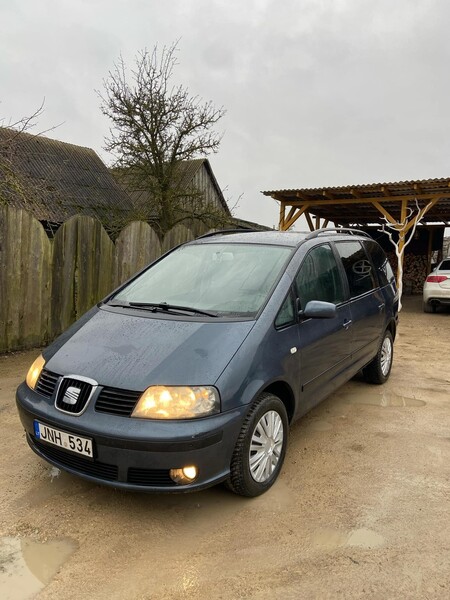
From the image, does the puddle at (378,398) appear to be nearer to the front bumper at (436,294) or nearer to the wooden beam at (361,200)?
the front bumper at (436,294)

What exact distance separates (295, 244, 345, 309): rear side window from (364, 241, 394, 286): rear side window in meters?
1.20

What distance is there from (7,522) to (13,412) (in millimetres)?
1759

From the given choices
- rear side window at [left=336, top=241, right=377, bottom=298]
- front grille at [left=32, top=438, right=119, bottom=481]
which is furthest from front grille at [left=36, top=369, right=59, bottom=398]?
rear side window at [left=336, top=241, right=377, bottom=298]

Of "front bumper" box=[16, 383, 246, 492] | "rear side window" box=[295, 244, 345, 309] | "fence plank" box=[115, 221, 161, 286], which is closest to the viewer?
"front bumper" box=[16, 383, 246, 492]

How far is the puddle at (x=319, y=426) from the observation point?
3.78 metres

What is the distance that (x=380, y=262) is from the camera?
16.9ft

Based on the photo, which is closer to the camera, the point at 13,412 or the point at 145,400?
the point at 145,400

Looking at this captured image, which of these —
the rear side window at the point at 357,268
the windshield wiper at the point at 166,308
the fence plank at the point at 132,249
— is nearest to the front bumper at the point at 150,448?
the windshield wiper at the point at 166,308

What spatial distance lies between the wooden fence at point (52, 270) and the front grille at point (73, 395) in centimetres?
368

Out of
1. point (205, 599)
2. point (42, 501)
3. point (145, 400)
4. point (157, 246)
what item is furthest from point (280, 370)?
point (157, 246)

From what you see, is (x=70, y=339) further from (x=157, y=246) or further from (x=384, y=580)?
(x=157, y=246)

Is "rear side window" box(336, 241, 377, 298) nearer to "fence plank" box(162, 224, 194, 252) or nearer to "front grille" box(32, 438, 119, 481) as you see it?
"front grille" box(32, 438, 119, 481)

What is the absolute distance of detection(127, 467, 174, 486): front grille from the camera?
2284mm

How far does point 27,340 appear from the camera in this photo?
5980 mm
